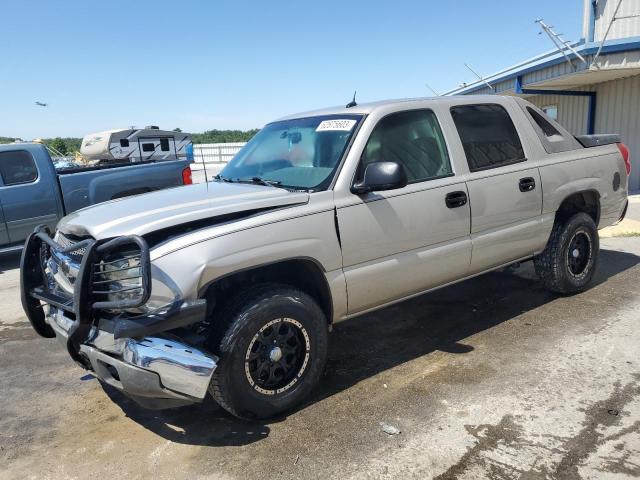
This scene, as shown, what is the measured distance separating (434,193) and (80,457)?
9.46ft

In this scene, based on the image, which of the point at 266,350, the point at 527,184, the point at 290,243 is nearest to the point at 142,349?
the point at 266,350

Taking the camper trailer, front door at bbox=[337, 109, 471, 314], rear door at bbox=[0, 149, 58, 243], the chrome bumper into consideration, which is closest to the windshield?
front door at bbox=[337, 109, 471, 314]

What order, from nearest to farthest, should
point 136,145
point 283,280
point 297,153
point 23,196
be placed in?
1. point 283,280
2. point 297,153
3. point 23,196
4. point 136,145

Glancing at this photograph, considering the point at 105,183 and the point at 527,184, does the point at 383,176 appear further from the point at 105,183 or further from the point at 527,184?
the point at 105,183

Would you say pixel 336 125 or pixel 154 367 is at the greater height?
pixel 336 125

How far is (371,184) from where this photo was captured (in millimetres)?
3531

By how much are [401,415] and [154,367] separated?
5.09 ft

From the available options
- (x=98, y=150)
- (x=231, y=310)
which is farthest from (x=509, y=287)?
(x=98, y=150)

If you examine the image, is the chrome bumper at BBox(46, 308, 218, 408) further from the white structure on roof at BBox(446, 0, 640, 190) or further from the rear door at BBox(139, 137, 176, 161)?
the rear door at BBox(139, 137, 176, 161)

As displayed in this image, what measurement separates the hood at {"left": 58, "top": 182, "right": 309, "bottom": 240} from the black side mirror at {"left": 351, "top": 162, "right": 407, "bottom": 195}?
0.43m

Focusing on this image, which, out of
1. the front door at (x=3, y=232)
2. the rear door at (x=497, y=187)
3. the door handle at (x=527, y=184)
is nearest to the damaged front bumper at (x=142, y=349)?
the rear door at (x=497, y=187)

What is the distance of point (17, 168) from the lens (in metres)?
8.34

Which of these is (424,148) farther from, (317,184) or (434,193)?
(317,184)

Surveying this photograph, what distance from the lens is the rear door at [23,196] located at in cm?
812
